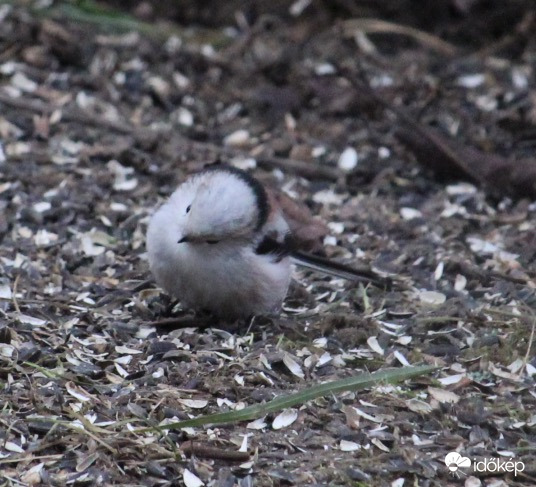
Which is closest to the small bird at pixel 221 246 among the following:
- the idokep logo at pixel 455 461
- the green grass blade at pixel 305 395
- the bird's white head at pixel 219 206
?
the bird's white head at pixel 219 206

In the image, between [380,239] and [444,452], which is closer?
[444,452]

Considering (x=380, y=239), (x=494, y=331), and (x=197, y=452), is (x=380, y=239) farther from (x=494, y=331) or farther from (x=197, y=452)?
(x=197, y=452)

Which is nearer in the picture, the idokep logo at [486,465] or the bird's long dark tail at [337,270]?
the idokep logo at [486,465]

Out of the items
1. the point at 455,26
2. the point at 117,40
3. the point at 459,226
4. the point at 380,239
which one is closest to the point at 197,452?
the point at 380,239

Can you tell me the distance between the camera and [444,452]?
349cm

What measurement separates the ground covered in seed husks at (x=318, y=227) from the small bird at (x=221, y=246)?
146 mm

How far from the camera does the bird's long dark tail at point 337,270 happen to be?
15.0 feet

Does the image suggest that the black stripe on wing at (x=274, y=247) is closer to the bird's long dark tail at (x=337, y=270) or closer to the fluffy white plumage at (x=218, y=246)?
the fluffy white plumage at (x=218, y=246)

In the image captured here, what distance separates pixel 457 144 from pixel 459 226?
2.42 ft

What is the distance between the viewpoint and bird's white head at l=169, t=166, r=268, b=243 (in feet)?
12.9

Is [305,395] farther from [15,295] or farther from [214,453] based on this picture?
[15,295]

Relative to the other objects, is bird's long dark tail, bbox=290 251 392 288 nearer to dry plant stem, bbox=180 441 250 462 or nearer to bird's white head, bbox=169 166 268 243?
bird's white head, bbox=169 166 268 243

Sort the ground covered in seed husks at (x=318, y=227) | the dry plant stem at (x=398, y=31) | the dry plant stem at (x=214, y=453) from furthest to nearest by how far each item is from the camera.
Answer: the dry plant stem at (x=398, y=31) < the ground covered in seed husks at (x=318, y=227) < the dry plant stem at (x=214, y=453)

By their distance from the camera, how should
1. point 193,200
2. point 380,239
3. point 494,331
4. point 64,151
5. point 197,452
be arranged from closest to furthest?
1. point 197,452
2. point 193,200
3. point 494,331
4. point 380,239
5. point 64,151
